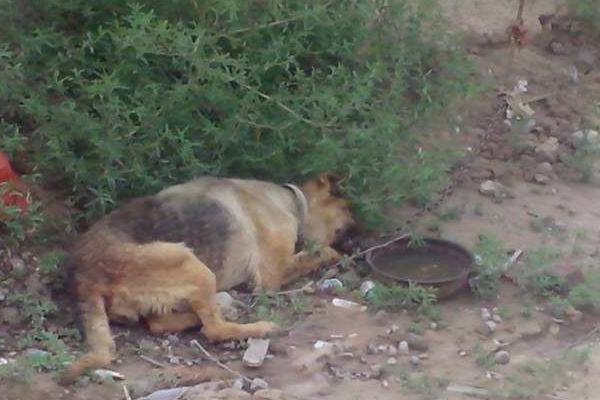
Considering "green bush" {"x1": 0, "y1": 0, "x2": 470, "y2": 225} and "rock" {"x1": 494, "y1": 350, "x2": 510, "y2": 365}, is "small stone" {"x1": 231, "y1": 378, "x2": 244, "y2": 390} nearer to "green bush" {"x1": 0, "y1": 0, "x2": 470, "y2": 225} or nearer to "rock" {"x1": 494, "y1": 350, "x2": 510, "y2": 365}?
"rock" {"x1": 494, "y1": 350, "x2": 510, "y2": 365}

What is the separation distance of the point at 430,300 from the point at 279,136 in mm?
1179

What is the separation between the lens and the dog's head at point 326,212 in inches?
288

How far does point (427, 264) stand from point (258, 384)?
67.6 inches

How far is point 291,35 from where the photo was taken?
23.0 ft

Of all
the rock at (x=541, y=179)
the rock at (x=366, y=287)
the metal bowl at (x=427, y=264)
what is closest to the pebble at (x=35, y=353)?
the rock at (x=366, y=287)

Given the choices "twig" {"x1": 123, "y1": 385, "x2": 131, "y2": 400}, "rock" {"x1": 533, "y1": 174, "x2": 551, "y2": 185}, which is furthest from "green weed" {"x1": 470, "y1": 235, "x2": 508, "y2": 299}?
"twig" {"x1": 123, "y1": 385, "x2": 131, "y2": 400}

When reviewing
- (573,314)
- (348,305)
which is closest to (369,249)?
(348,305)

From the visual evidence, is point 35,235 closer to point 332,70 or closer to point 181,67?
point 181,67

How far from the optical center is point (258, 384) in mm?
5656

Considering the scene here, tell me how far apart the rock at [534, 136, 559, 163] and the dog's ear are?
1.89m

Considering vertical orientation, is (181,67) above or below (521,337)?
above

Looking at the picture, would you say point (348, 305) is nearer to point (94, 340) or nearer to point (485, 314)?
point (485, 314)

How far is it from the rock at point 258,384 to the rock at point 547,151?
3.54 m

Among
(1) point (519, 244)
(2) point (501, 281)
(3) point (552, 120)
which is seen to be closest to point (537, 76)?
(3) point (552, 120)
